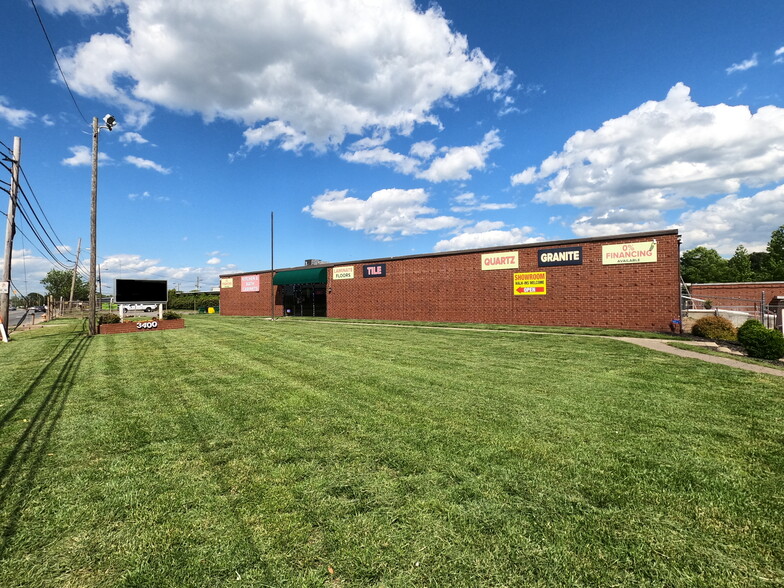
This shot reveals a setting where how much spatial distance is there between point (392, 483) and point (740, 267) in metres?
82.0

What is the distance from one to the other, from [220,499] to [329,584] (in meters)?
1.43

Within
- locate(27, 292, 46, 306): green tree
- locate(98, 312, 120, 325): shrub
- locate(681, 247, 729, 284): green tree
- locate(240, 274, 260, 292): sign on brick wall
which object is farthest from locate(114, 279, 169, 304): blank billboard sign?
locate(27, 292, 46, 306): green tree

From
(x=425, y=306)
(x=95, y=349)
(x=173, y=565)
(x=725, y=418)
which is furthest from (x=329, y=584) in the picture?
(x=425, y=306)

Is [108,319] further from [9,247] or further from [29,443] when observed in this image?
[29,443]

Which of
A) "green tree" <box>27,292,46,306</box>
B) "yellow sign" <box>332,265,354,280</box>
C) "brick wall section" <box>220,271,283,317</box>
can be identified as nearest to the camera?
"yellow sign" <box>332,265,354,280</box>

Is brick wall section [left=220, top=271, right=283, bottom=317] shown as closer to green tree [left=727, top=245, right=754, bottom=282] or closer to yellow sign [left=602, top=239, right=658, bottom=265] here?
yellow sign [left=602, top=239, right=658, bottom=265]

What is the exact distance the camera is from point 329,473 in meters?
3.59

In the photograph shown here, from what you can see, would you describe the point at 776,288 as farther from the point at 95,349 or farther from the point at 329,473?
the point at 95,349

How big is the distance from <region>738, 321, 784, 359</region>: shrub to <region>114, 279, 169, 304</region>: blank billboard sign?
26.4 meters

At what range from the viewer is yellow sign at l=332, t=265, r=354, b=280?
1156 inches

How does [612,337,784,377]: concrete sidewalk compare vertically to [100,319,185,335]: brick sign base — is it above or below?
below

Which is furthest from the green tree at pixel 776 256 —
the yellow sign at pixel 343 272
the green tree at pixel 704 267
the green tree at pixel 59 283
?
the green tree at pixel 59 283

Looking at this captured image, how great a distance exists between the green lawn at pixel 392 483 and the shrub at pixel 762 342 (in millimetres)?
4072

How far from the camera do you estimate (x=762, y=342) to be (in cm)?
1022
